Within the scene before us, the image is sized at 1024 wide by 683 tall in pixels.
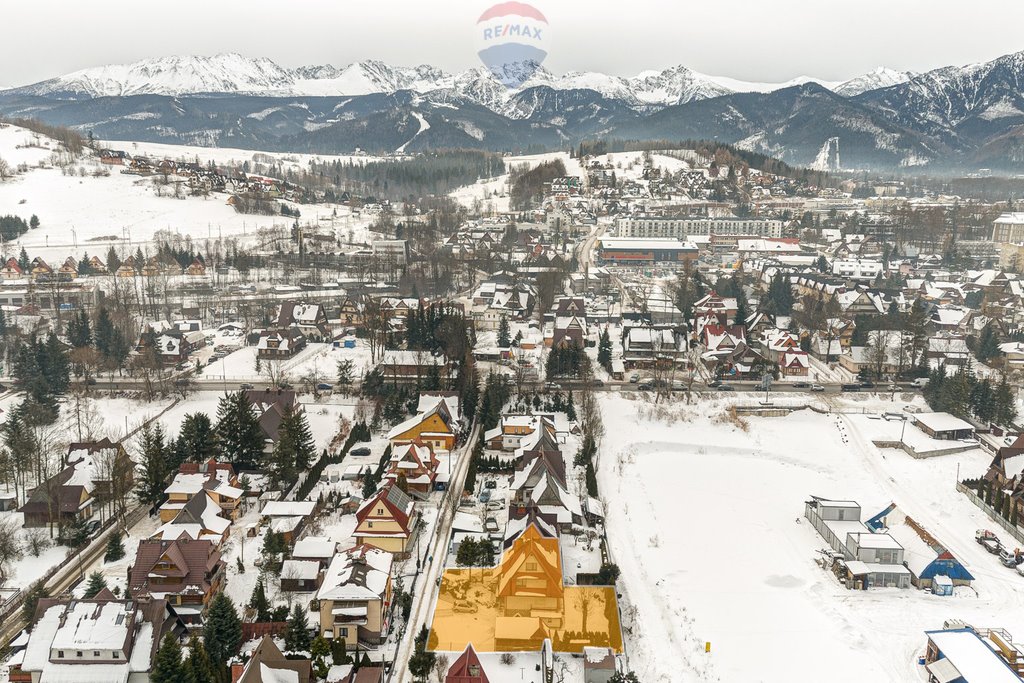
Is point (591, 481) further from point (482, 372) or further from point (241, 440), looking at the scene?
point (482, 372)

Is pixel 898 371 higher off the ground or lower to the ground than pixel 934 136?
lower

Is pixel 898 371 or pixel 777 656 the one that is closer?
pixel 777 656

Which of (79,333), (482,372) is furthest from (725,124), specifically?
(79,333)

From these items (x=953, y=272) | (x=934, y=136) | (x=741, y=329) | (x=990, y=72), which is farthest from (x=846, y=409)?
(x=990, y=72)

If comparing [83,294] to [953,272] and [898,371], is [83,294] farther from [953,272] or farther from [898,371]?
[953,272]

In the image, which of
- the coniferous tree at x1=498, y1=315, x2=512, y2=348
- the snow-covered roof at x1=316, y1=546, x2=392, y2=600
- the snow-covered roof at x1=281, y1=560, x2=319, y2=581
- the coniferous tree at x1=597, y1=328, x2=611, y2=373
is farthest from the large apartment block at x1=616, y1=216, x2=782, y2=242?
the snow-covered roof at x1=281, y1=560, x2=319, y2=581

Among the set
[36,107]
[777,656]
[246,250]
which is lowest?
[777,656]

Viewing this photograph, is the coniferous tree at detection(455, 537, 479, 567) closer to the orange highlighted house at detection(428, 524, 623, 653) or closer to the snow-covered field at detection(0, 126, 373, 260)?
the orange highlighted house at detection(428, 524, 623, 653)

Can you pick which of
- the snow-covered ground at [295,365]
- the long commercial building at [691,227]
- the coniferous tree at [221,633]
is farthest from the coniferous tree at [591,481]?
the long commercial building at [691,227]
